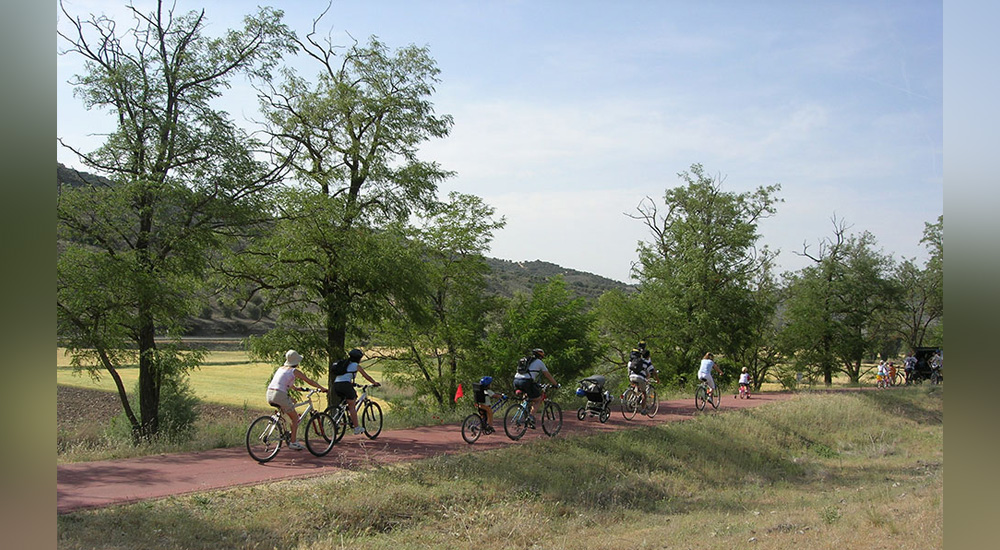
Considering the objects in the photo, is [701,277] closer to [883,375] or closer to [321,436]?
[883,375]

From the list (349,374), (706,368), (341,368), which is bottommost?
(706,368)

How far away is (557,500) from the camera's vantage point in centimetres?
1287

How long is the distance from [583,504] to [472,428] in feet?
11.0

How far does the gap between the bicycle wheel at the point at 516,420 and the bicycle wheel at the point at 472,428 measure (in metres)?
0.64

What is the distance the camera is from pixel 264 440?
12.5 m

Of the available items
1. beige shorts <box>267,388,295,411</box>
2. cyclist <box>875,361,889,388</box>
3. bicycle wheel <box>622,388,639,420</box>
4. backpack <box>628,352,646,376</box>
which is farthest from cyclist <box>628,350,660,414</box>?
A: cyclist <box>875,361,889,388</box>

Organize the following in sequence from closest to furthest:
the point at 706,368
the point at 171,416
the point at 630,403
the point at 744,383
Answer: the point at 171,416 < the point at 630,403 < the point at 706,368 < the point at 744,383

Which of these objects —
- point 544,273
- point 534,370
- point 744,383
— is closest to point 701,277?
point 744,383

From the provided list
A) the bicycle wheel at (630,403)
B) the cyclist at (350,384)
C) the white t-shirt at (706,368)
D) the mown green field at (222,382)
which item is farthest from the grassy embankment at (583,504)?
the mown green field at (222,382)

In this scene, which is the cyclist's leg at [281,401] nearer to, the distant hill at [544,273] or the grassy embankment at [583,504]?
the grassy embankment at [583,504]

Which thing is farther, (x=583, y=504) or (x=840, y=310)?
(x=840, y=310)

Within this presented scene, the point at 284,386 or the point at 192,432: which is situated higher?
the point at 284,386

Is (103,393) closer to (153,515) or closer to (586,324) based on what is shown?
(586,324)

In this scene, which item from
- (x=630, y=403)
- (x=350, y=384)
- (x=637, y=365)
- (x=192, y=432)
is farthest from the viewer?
(x=630, y=403)
